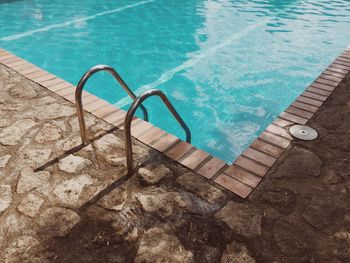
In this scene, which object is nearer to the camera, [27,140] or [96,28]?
[27,140]

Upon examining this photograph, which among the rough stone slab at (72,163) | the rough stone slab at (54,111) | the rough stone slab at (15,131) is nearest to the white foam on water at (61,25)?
the rough stone slab at (54,111)

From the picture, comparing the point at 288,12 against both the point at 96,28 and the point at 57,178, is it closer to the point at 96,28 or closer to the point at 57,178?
the point at 96,28

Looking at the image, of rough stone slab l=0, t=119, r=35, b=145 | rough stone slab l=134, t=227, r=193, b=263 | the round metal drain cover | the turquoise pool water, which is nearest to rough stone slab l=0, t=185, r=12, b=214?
rough stone slab l=0, t=119, r=35, b=145

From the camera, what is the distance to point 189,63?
690 centimetres

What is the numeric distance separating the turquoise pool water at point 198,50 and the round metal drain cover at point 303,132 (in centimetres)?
152

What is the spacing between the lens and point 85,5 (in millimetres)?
10383

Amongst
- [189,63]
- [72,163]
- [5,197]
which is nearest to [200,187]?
[72,163]

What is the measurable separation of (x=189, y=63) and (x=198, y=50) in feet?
2.92

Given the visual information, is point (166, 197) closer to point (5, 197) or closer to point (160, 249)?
point (160, 249)

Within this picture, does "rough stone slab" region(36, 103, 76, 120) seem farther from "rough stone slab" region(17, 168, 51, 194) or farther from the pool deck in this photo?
"rough stone slab" region(17, 168, 51, 194)

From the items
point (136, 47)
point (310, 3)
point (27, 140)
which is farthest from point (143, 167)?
point (310, 3)

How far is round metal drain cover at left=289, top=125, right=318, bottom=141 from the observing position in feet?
9.49

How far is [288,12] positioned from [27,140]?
10.6m

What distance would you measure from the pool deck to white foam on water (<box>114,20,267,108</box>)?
2.32 meters
